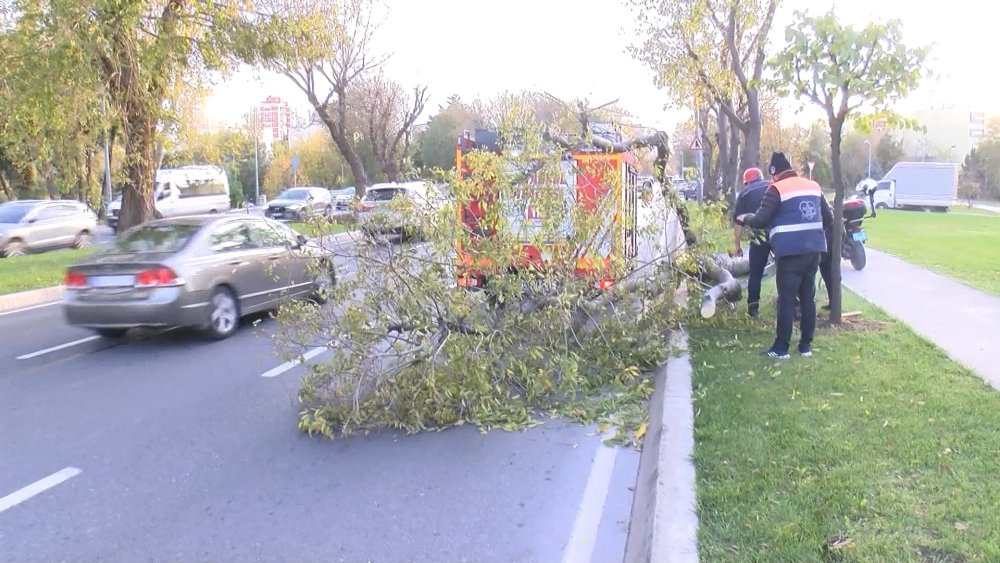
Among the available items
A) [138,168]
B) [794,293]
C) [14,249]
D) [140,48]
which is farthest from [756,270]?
[14,249]

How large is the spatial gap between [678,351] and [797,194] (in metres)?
1.77

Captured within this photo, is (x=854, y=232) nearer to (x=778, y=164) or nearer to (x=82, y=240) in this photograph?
(x=778, y=164)

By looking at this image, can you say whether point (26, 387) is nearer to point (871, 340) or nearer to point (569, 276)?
point (569, 276)

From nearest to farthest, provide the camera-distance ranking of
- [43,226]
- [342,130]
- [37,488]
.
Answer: [37,488], [43,226], [342,130]

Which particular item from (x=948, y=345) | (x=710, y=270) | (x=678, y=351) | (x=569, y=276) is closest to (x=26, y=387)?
(x=569, y=276)

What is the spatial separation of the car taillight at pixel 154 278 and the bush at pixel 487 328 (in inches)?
104

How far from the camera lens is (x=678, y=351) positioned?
24.7ft

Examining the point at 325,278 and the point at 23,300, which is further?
the point at 23,300

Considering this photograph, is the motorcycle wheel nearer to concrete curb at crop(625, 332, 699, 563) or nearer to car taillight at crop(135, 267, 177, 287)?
concrete curb at crop(625, 332, 699, 563)

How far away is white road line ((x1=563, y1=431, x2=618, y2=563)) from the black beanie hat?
3.29 m

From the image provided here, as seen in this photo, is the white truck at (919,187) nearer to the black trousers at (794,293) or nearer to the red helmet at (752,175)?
the red helmet at (752,175)

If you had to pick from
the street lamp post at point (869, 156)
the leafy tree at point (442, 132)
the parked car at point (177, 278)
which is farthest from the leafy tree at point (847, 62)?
the street lamp post at point (869, 156)

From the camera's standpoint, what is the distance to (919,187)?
4722 cm

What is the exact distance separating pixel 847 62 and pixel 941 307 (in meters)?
3.74
